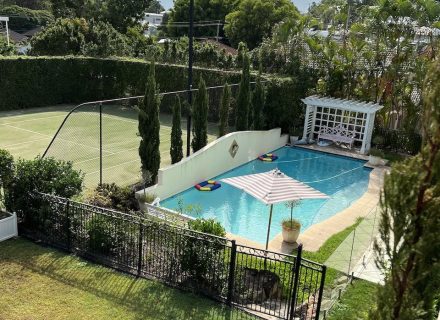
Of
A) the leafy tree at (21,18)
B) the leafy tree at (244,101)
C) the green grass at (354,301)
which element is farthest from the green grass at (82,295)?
the leafy tree at (21,18)

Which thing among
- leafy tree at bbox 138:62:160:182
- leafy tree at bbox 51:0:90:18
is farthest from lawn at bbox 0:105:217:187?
leafy tree at bbox 51:0:90:18

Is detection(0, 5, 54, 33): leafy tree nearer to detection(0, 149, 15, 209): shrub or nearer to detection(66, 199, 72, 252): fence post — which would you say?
detection(0, 149, 15, 209): shrub

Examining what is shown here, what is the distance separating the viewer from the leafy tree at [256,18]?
4391 centimetres

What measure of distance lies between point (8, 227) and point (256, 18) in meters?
38.5

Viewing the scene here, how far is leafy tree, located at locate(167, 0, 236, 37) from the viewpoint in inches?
2126

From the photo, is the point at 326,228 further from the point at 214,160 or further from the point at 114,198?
the point at 114,198

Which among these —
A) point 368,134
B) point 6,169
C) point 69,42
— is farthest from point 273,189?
point 69,42

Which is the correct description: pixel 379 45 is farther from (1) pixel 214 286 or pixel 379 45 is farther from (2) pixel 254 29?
(2) pixel 254 29

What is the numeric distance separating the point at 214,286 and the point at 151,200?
5307 mm

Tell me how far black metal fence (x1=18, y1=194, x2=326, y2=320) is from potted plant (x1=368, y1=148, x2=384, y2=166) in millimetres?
12090

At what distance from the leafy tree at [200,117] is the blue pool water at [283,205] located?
155cm

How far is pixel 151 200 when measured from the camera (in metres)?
13.2

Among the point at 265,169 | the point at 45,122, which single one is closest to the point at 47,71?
the point at 45,122

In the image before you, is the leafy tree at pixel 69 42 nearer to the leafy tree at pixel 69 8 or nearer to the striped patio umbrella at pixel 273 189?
the leafy tree at pixel 69 8
